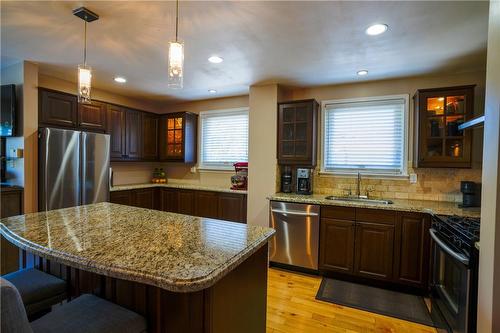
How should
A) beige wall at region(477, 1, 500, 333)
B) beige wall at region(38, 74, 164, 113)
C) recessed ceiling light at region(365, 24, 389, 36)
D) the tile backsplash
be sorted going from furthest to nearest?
beige wall at region(38, 74, 164, 113) < the tile backsplash < recessed ceiling light at region(365, 24, 389, 36) < beige wall at region(477, 1, 500, 333)

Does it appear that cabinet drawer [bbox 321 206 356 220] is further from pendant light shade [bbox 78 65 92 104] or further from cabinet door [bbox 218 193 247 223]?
pendant light shade [bbox 78 65 92 104]

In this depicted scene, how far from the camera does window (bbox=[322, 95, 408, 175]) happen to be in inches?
131

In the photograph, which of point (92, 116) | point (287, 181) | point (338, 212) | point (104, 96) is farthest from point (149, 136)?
point (338, 212)

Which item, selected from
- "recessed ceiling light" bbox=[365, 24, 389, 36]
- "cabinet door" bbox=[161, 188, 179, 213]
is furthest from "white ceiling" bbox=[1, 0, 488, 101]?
"cabinet door" bbox=[161, 188, 179, 213]

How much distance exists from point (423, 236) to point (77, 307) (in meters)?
3.04

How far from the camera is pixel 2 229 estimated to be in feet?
4.88

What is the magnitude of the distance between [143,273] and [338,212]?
2551mm

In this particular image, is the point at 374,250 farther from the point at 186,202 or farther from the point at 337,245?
the point at 186,202

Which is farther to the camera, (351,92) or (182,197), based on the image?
(182,197)

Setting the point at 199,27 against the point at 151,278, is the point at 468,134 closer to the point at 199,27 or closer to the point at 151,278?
the point at 199,27

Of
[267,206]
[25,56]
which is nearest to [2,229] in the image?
[25,56]

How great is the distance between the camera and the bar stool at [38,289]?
4.49ft

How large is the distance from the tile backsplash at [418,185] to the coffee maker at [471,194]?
0.29 metres

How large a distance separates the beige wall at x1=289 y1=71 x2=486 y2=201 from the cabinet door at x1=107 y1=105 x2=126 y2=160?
10.3ft
